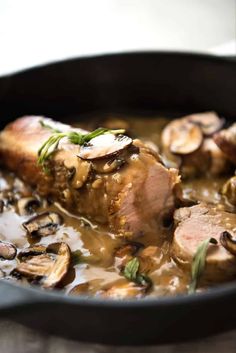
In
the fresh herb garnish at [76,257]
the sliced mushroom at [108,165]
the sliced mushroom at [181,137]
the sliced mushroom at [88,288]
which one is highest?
the sliced mushroom at [108,165]

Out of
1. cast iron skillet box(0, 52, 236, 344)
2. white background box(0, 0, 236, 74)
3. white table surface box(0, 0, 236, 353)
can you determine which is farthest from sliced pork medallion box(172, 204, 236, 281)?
white background box(0, 0, 236, 74)

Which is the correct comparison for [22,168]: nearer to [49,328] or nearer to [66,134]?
[66,134]

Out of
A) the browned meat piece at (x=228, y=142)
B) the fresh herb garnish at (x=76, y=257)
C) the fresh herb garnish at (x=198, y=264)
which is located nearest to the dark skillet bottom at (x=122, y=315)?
the fresh herb garnish at (x=198, y=264)

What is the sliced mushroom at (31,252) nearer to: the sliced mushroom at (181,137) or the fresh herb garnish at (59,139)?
the fresh herb garnish at (59,139)

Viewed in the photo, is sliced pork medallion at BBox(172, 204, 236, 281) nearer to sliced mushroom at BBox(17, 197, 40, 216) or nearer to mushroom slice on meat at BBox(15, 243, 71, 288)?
mushroom slice on meat at BBox(15, 243, 71, 288)

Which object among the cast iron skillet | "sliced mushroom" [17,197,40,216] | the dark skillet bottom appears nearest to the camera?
the dark skillet bottom

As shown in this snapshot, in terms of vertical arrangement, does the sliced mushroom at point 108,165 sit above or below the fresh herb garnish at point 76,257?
above

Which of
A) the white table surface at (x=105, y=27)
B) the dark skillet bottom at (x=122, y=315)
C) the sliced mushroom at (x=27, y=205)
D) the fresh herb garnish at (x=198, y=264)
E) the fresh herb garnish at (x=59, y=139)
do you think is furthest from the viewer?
the white table surface at (x=105, y=27)
